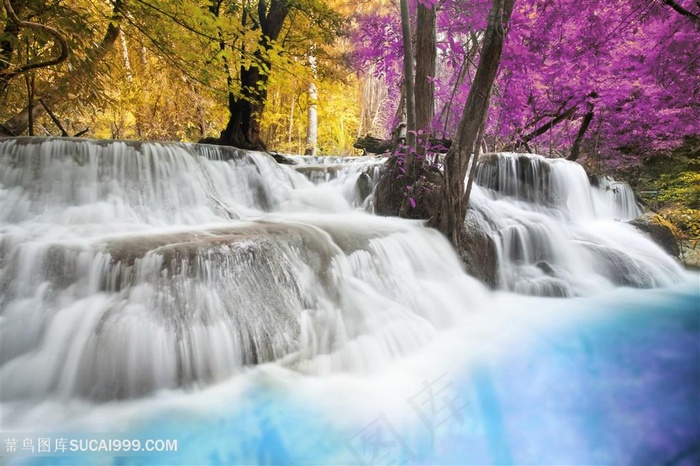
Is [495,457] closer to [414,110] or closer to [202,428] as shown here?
[202,428]

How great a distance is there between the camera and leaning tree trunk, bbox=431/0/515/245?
4039 mm

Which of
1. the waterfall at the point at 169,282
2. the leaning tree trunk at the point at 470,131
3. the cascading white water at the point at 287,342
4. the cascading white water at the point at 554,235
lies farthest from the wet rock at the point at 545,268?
the leaning tree trunk at the point at 470,131

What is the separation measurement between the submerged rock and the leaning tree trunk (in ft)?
13.4

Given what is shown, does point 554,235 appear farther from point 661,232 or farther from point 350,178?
point 350,178

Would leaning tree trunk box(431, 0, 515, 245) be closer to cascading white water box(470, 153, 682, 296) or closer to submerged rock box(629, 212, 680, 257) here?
cascading white water box(470, 153, 682, 296)

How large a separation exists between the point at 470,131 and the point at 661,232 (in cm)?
460

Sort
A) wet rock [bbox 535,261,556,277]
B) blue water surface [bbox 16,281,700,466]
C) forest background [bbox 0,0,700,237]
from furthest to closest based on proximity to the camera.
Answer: wet rock [bbox 535,261,556,277], forest background [bbox 0,0,700,237], blue water surface [bbox 16,281,700,466]

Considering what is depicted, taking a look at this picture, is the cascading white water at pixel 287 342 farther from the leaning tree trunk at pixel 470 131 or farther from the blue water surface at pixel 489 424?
the leaning tree trunk at pixel 470 131

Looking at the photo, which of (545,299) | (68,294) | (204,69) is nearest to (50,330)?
(68,294)

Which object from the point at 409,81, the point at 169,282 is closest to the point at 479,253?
the point at 409,81

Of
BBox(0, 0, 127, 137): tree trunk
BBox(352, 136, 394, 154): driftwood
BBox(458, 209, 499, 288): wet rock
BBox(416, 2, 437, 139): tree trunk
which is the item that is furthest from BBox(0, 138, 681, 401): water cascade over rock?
BBox(352, 136, 394, 154): driftwood

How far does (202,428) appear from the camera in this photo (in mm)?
2174

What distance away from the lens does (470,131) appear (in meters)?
4.59

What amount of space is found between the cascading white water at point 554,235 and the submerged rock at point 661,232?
0.62 ft
